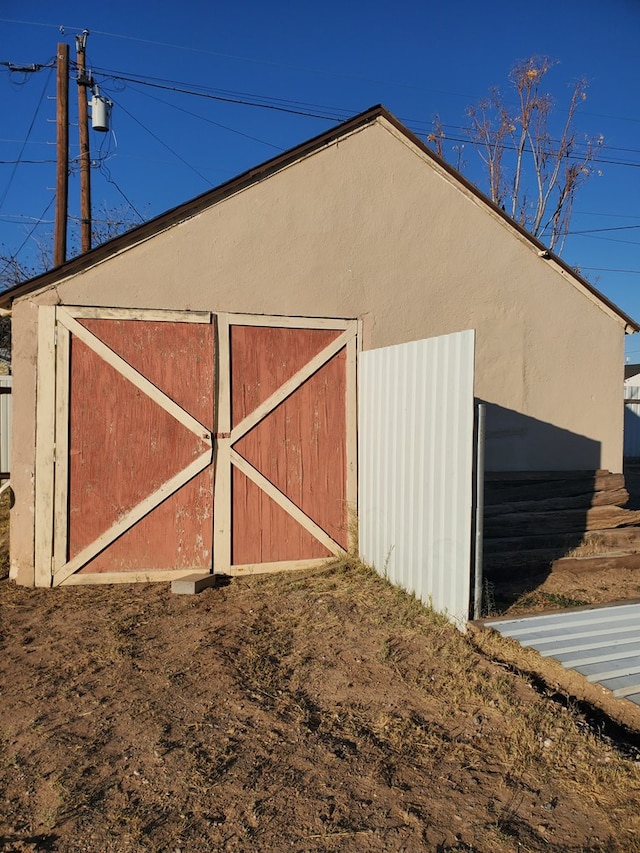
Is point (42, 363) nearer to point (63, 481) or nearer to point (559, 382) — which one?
point (63, 481)

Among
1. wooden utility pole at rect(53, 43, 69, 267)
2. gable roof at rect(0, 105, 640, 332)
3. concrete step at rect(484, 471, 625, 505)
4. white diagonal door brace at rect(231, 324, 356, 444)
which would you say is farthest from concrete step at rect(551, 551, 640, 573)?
wooden utility pole at rect(53, 43, 69, 267)

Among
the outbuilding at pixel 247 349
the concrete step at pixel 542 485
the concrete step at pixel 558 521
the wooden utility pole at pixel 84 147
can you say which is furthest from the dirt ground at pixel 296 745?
the wooden utility pole at pixel 84 147

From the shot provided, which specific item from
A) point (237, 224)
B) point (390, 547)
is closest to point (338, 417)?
point (390, 547)

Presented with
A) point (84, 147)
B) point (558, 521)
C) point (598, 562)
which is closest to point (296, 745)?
point (598, 562)

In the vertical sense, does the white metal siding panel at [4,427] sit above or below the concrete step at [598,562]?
above

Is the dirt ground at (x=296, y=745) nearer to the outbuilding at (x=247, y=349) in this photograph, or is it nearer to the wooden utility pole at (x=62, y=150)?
the outbuilding at (x=247, y=349)

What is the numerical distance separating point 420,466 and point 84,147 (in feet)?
35.6

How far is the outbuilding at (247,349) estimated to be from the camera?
5.94 m

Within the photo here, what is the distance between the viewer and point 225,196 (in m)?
6.18

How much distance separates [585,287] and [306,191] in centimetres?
361

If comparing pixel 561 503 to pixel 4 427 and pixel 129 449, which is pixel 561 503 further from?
pixel 4 427

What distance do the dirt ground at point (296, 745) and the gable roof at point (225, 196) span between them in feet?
10.2

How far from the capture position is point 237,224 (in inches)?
246

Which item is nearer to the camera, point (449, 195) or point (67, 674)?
point (67, 674)
